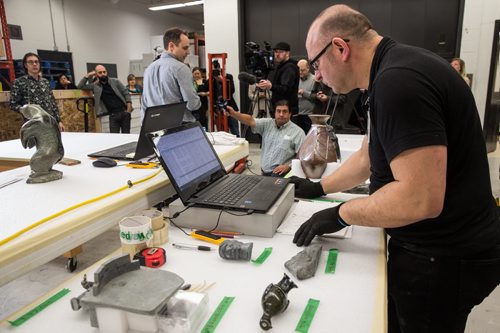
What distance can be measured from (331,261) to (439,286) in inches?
11.8

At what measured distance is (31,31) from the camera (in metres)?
6.68

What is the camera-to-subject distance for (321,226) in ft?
3.46

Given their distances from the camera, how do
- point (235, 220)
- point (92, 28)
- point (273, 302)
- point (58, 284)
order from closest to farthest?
1. point (273, 302)
2. point (235, 220)
3. point (58, 284)
4. point (92, 28)

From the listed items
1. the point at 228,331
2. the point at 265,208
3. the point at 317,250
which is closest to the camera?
the point at 228,331

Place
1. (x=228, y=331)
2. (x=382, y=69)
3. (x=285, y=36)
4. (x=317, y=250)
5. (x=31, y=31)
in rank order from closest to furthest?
(x=228, y=331)
(x=382, y=69)
(x=317, y=250)
(x=285, y=36)
(x=31, y=31)

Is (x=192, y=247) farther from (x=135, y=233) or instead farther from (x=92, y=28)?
(x=92, y=28)

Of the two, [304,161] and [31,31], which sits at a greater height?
[31,31]

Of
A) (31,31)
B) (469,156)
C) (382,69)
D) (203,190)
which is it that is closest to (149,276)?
(203,190)

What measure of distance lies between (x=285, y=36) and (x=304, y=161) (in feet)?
15.8

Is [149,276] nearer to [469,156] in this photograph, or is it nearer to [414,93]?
[414,93]

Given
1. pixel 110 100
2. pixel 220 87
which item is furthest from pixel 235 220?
pixel 110 100

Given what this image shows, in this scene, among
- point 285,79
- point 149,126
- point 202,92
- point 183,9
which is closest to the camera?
point 149,126

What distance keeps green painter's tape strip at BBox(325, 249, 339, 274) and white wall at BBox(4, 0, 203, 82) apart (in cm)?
717

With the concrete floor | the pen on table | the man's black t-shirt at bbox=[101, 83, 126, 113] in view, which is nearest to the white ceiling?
the man's black t-shirt at bbox=[101, 83, 126, 113]
